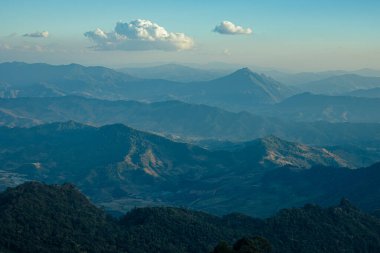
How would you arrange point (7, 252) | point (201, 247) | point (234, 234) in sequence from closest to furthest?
point (7, 252) → point (201, 247) → point (234, 234)

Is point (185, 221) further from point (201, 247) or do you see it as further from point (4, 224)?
point (4, 224)

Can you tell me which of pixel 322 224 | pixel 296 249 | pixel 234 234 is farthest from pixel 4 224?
pixel 322 224

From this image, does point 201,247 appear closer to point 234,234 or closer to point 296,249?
point 234,234


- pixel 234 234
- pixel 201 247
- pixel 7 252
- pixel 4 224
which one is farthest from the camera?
pixel 234 234

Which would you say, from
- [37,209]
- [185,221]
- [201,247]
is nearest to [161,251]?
[201,247]

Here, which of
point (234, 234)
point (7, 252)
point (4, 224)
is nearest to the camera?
point (7, 252)

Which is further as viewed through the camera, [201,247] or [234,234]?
[234,234]
